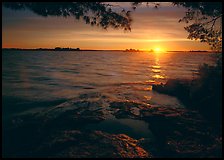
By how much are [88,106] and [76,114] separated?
2436 millimetres

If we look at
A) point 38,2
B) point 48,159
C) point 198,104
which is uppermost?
point 38,2

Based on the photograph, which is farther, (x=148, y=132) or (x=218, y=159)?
(x=148, y=132)

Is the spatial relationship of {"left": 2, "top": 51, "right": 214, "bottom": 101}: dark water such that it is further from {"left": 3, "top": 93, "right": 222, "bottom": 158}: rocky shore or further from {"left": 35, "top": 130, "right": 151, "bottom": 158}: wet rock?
{"left": 35, "top": 130, "right": 151, "bottom": 158}: wet rock

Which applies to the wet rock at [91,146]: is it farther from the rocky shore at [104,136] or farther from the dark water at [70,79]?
the dark water at [70,79]

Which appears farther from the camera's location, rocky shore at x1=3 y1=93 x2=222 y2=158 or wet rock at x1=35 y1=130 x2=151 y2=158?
rocky shore at x1=3 y1=93 x2=222 y2=158

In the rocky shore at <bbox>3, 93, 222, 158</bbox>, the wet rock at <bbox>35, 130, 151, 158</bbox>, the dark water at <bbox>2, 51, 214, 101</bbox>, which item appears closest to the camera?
the wet rock at <bbox>35, 130, 151, 158</bbox>

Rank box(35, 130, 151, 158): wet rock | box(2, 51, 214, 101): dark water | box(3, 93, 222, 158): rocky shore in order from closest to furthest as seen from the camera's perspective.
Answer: box(35, 130, 151, 158): wet rock → box(3, 93, 222, 158): rocky shore → box(2, 51, 214, 101): dark water

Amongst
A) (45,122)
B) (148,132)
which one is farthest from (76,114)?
(148,132)

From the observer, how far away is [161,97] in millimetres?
21688

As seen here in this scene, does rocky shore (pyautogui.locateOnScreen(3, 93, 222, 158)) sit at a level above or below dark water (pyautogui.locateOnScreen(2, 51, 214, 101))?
below

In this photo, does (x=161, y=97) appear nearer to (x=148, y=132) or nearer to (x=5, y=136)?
(x=148, y=132)

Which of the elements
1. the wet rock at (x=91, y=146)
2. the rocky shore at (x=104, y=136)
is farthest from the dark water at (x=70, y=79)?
the wet rock at (x=91, y=146)

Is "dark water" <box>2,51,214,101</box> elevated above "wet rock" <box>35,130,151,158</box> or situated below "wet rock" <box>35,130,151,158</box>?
above

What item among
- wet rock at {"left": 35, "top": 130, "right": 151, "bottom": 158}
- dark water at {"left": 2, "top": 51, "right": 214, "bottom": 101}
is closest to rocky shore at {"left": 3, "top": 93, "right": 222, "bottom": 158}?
wet rock at {"left": 35, "top": 130, "right": 151, "bottom": 158}
